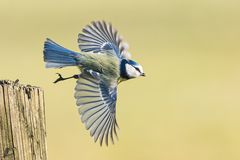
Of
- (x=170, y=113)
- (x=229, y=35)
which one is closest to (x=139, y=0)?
(x=229, y=35)

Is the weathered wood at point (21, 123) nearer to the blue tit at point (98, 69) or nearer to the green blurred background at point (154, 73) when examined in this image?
the blue tit at point (98, 69)

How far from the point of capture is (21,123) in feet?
9.70

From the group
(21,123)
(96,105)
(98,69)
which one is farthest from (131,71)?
(21,123)

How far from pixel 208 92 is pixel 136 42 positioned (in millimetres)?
2464

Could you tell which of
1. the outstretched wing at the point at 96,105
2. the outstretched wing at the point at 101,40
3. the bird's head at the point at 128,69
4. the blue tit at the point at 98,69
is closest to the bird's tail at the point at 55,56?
the blue tit at the point at 98,69

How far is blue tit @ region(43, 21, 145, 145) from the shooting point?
4.55 m

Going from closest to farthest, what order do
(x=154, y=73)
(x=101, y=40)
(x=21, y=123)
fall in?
(x=21, y=123) → (x=101, y=40) → (x=154, y=73)

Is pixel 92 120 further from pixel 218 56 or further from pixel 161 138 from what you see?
pixel 218 56

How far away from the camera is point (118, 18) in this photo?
13.4 m

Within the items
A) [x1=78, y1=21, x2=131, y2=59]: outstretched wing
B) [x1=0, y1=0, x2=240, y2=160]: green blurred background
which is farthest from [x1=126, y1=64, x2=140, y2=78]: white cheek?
[x1=0, y1=0, x2=240, y2=160]: green blurred background

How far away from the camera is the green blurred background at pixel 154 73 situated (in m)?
7.97

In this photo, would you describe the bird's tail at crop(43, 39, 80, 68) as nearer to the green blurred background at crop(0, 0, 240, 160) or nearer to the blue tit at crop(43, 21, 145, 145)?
the blue tit at crop(43, 21, 145, 145)

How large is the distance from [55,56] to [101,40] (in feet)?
2.59

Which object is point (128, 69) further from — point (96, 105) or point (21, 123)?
point (21, 123)
